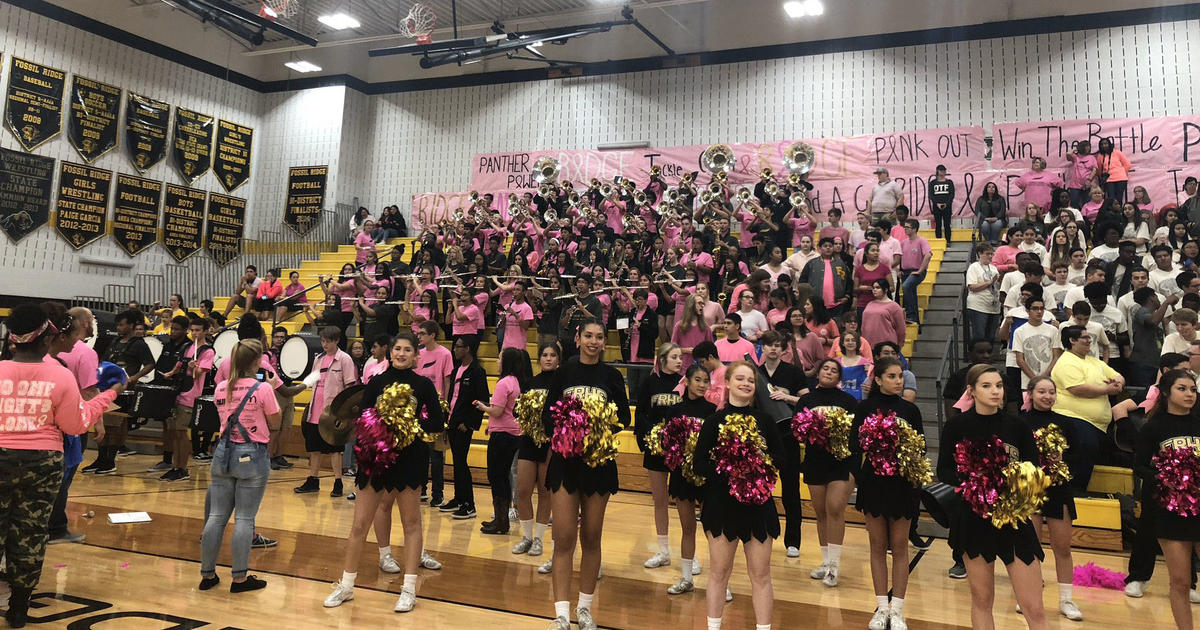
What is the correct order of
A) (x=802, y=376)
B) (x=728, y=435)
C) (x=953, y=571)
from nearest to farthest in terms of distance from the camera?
(x=728, y=435), (x=953, y=571), (x=802, y=376)

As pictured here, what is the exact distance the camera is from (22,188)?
16109mm

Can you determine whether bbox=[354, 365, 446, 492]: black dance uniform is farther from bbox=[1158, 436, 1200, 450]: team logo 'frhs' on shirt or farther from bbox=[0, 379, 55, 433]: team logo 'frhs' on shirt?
bbox=[1158, 436, 1200, 450]: team logo 'frhs' on shirt

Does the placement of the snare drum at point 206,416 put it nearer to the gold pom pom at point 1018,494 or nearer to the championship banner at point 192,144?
the gold pom pom at point 1018,494

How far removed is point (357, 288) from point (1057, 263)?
34.1ft

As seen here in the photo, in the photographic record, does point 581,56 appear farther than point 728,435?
Yes

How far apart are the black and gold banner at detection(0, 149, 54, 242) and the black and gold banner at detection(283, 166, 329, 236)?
525cm

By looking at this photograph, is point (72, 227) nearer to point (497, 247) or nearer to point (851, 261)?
point (497, 247)

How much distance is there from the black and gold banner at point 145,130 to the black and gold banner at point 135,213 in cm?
40

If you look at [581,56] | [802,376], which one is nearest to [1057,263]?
[802,376]

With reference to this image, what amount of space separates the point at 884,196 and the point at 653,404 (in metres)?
10.1

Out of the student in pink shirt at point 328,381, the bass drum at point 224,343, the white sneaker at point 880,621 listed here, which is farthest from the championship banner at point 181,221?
the white sneaker at point 880,621

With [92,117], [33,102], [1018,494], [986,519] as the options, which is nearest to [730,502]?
[986,519]

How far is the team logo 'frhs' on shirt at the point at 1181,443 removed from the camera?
4.35 m

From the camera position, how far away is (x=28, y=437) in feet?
14.2
